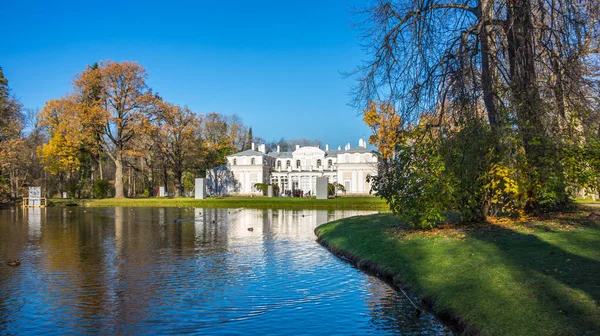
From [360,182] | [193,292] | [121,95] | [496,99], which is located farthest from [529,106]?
[360,182]

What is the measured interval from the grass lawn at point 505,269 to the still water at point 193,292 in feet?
2.06

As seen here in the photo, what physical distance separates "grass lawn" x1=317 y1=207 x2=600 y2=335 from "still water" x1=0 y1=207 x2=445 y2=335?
2.06 feet

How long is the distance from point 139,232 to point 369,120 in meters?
31.9

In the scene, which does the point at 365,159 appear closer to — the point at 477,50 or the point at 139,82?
the point at 139,82

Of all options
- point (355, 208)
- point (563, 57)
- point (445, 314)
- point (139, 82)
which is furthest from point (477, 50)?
point (139, 82)

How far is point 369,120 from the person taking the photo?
49.9 m

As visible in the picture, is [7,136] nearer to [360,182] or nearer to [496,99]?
[360,182]

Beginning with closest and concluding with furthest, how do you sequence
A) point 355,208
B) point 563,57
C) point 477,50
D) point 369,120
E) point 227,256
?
1. point 563,57
2. point 477,50
3. point 227,256
4. point 355,208
5. point 369,120

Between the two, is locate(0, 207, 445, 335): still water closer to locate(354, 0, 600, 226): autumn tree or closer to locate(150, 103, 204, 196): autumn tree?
locate(354, 0, 600, 226): autumn tree

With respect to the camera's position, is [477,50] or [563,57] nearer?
[563,57]

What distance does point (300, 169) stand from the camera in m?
79.0

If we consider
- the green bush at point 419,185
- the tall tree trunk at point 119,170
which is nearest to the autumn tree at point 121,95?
the tall tree trunk at point 119,170

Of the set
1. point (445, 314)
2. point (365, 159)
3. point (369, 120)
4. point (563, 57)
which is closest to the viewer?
point (445, 314)

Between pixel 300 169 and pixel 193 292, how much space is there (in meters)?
68.9
